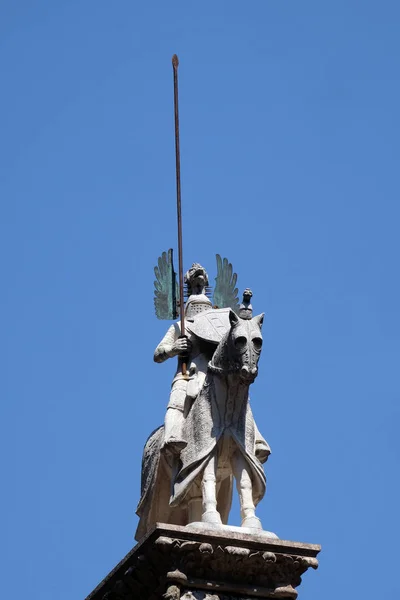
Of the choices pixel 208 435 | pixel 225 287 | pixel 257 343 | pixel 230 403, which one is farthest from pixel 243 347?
pixel 225 287

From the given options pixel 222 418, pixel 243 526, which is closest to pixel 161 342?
pixel 222 418

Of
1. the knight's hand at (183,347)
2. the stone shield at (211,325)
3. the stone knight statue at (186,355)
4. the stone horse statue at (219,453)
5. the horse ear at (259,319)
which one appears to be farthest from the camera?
the knight's hand at (183,347)

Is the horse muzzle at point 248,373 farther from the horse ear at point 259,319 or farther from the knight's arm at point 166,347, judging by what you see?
the knight's arm at point 166,347

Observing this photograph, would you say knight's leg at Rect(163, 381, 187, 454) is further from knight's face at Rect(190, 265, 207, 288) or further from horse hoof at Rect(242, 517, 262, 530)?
knight's face at Rect(190, 265, 207, 288)

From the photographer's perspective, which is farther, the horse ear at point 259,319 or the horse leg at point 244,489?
the horse ear at point 259,319

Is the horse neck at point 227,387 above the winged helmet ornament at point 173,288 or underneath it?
underneath

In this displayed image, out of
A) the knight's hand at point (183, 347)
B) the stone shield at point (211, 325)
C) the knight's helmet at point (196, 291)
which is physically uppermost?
the knight's helmet at point (196, 291)

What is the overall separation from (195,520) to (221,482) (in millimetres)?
779

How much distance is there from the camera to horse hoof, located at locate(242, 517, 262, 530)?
818 inches

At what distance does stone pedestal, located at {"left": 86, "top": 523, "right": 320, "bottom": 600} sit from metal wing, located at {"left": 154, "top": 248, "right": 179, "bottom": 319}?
4769 millimetres

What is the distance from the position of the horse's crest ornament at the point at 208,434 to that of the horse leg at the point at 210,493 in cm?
1

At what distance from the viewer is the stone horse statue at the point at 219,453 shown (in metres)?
21.0

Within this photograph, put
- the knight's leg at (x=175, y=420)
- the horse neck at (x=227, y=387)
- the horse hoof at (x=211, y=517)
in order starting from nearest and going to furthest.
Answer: the horse hoof at (x=211, y=517)
the horse neck at (x=227, y=387)
the knight's leg at (x=175, y=420)

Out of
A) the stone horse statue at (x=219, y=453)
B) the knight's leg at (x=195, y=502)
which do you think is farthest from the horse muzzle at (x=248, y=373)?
the knight's leg at (x=195, y=502)
